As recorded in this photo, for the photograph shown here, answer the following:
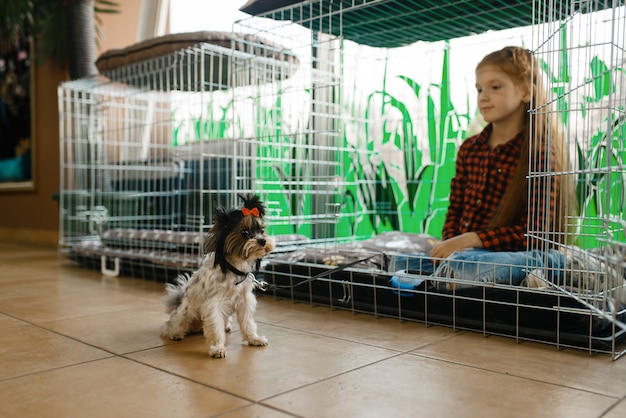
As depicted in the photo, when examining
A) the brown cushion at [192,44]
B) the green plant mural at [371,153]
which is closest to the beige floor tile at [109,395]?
the green plant mural at [371,153]

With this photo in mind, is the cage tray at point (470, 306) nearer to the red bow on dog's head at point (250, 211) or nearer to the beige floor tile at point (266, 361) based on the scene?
the beige floor tile at point (266, 361)

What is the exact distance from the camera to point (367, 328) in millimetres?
2082

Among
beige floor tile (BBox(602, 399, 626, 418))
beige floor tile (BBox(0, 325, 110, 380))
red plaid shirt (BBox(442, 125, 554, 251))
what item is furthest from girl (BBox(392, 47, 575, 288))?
beige floor tile (BBox(0, 325, 110, 380))

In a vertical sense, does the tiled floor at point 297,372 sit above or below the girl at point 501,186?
below

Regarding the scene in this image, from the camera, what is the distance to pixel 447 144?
317 centimetres

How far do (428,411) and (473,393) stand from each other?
17 cm

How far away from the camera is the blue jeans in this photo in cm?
198

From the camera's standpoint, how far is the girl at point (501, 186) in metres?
2.08

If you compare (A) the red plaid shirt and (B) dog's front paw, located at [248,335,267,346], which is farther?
(A) the red plaid shirt

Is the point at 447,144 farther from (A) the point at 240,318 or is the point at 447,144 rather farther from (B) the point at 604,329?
(A) the point at 240,318

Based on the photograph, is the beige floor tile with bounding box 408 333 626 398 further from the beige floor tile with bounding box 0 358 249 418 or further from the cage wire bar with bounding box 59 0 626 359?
the beige floor tile with bounding box 0 358 249 418

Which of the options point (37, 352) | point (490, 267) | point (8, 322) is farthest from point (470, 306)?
point (8, 322)

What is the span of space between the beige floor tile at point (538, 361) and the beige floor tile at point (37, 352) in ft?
3.39

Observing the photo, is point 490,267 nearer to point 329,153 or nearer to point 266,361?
point 266,361
